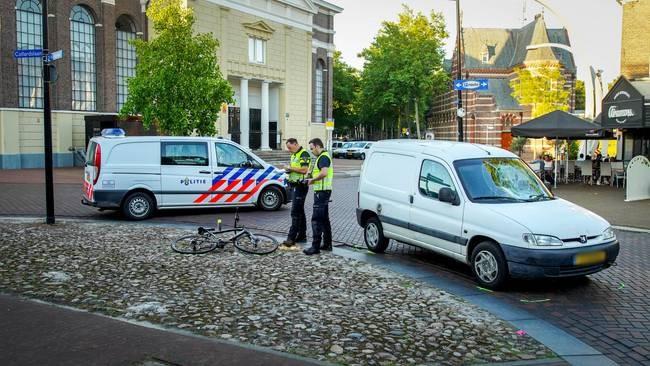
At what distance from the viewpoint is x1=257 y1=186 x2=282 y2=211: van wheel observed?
1439cm

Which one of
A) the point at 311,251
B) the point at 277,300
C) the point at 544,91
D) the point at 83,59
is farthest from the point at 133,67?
the point at 277,300

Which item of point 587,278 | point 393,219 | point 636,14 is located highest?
point 636,14

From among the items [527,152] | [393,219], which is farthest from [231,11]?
[527,152]

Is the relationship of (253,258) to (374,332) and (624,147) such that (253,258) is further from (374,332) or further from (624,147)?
(624,147)

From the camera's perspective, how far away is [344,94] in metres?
68.8

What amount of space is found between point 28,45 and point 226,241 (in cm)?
2583

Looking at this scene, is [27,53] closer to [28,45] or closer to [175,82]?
[175,82]

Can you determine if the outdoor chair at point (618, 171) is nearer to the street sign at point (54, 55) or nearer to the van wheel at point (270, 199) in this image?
the van wheel at point (270, 199)

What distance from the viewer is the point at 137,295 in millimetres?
6402

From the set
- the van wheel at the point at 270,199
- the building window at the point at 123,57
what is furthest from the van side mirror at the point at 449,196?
the building window at the point at 123,57

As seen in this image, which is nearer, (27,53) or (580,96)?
(27,53)

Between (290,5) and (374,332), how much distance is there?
4064 centimetres

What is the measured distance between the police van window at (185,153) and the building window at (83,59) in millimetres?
21689

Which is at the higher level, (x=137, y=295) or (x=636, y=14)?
(x=636, y=14)
